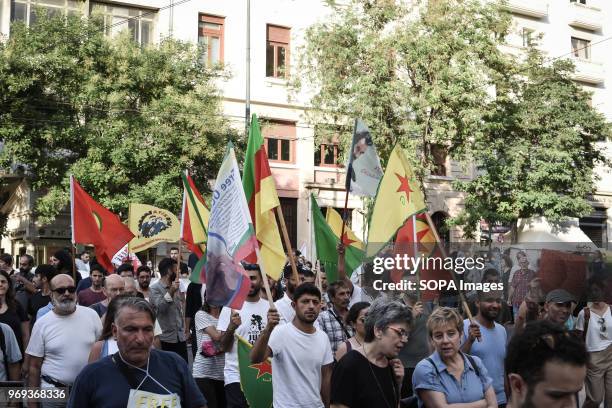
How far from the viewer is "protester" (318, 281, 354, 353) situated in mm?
7770

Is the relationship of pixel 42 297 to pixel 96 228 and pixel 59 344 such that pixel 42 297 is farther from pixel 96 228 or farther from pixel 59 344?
pixel 59 344

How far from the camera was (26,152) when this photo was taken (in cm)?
2372

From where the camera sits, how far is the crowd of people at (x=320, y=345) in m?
4.32

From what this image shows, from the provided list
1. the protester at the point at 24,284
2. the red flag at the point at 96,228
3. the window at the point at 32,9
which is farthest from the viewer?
the window at the point at 32,9

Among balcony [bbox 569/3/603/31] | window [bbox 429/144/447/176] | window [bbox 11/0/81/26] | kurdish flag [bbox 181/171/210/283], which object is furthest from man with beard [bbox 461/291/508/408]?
balcony [bbox 569/3/603/31]

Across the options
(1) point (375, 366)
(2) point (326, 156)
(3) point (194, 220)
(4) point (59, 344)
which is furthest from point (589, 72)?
(1) point (375, 366)

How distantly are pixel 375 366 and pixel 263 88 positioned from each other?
86.8ft

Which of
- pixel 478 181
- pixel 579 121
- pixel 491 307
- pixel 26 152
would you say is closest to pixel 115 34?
pixel 26 152

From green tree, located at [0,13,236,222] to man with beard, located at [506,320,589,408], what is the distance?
21732mm

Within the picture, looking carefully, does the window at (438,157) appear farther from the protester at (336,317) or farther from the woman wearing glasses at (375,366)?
the woman wearing glasses at (375,366)

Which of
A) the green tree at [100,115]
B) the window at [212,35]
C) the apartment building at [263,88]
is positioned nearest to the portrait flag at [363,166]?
the green tree at [100,115]

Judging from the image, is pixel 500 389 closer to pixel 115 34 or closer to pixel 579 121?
pixel 115 34

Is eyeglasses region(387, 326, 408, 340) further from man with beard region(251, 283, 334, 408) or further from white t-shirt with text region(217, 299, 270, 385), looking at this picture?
white t-shirt with text region(217, 299, 270, 385)

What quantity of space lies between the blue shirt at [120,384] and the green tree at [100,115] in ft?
64.9
